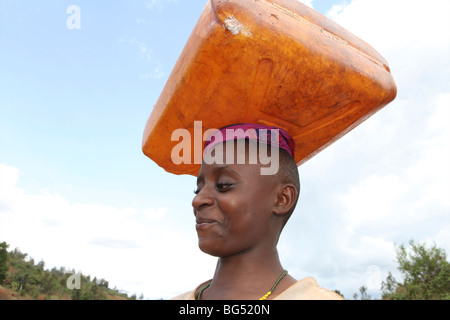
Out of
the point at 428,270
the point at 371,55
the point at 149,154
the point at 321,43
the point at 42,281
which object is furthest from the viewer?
the point at 42,281

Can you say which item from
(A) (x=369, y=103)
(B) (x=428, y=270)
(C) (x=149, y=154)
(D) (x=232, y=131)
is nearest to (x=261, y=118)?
(D) (x=232, y=131)

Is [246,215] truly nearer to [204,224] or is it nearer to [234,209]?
[234,209]

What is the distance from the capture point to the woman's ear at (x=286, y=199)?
7.79ft

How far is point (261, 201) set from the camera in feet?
7.47

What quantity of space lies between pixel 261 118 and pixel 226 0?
73cm

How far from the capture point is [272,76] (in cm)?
207

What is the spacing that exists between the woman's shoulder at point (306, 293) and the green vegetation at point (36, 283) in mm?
34467

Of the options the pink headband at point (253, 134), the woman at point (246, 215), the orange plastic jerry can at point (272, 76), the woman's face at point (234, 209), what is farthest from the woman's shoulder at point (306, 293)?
the orange plastic jerry can at point (272, 76)

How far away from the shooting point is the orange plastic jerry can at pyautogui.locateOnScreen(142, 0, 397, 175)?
6.40 ft

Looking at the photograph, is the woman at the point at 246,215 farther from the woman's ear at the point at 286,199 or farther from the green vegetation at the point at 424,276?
the green vegetation at the point at 424,276

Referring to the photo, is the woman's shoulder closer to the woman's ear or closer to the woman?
the woman

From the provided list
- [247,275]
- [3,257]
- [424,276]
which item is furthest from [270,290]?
[3,257]

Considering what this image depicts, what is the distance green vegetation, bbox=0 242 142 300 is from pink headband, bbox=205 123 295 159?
112 ft

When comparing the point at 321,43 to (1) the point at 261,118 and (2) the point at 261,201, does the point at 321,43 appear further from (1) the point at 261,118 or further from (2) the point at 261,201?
→ (2) the point at 261,201
